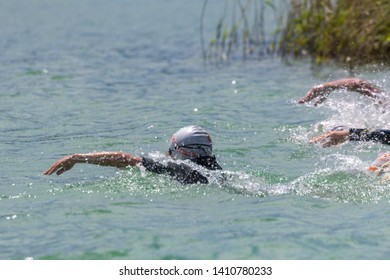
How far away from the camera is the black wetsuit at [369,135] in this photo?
9461 mm

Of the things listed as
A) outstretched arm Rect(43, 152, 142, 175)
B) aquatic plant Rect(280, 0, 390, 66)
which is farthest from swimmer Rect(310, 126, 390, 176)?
aquatic plant Rect(280, 0, 390, 66)

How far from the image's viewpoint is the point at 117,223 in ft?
25.4

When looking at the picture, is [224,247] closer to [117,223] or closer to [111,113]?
[117,223]

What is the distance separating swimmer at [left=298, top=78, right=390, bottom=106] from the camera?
10.9 metres

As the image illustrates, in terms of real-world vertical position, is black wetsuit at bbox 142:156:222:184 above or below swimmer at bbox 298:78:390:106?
below

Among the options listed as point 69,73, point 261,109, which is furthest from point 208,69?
point 261,109

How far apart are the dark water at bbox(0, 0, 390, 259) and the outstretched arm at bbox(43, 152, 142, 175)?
329 mm

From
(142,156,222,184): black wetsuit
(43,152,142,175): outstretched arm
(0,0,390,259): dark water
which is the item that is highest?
(43,152,142,175): outstretched arm

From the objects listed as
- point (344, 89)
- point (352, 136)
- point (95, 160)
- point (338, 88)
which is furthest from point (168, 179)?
point (344, 89)

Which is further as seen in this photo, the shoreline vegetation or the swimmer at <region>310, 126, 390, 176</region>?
the shoreline vegetation

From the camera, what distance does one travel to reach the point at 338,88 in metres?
11.1

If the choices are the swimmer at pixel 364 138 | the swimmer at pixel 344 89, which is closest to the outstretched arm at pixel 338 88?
the swimmer at pixel 344 89

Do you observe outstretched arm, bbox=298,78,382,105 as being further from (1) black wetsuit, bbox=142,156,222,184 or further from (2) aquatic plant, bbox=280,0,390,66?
(2) aquatic plant, bbox=280,0,390,66

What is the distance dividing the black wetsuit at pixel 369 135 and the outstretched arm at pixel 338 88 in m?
1.44
